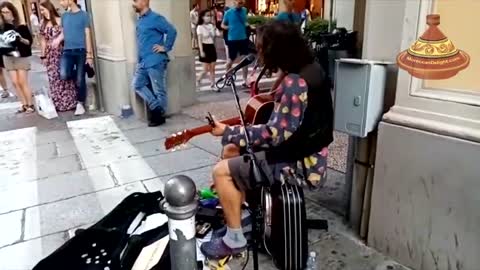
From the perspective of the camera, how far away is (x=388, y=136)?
2213 millimetres

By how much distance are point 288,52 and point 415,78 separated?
2.12 ft

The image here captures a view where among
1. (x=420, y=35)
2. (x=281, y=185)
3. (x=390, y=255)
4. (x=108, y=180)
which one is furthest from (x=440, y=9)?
(x=108, y=180)

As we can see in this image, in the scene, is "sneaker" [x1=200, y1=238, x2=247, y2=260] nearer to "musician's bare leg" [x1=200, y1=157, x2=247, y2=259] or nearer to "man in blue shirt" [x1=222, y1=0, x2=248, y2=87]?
"musician's bare leg" [x1=200, y1=157, x2=247, y2=259]

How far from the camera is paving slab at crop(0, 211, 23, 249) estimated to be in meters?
2.71

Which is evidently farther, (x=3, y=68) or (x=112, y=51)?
(x=3, y=68)

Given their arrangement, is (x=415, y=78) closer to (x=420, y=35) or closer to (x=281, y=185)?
(x=420, y=35)

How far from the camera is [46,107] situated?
586 centimetres

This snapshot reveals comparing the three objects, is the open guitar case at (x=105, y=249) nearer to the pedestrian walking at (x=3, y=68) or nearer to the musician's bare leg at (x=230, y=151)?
the musician's bare leg at (x=230, y=151)

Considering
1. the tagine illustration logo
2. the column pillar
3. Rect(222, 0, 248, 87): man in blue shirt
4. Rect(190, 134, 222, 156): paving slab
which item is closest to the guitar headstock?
the tagine illustration logo

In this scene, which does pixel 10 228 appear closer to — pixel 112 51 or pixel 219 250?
pixel 219 250

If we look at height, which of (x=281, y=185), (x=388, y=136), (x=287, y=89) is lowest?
(x=281, y=185)

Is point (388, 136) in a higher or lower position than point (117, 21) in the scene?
lower

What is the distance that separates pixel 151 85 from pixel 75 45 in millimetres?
1432

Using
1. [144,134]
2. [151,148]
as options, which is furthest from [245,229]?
[144,134]
